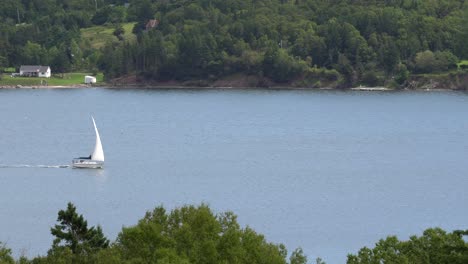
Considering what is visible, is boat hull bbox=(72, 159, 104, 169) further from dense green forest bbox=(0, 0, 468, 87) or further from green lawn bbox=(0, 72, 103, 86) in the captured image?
green lawn bbox=(0, 72, 103, 86)

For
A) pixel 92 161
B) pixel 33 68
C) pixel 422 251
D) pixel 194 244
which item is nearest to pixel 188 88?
pixel 33 68

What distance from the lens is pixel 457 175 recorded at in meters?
83.1

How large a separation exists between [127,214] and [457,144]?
4179 centimetres

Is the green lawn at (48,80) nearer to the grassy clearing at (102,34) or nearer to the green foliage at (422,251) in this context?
the grassy clearing at (102,34)

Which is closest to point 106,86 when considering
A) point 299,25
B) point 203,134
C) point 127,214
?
point 299,25

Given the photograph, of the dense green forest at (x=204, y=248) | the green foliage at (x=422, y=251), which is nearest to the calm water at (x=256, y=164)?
the dense green forest at (x=204, y=248)

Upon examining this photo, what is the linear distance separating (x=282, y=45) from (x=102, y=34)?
28.4 meters

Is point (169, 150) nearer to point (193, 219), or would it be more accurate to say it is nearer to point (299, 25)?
point (193, 219)

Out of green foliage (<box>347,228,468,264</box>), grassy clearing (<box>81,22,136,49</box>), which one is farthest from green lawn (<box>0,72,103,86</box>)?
green foliage (<box>347,228,468,264</box>)

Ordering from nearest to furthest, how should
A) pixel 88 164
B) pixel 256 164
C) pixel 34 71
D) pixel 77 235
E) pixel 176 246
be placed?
pixel 176 246, pixel 77 235, pixel 88 164, pixel 256 164, pixel 34 71

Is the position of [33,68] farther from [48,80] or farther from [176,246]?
[176,246]

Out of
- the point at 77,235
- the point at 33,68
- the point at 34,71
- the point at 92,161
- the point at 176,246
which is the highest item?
the point at 176,246

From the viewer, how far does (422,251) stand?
3775 cm

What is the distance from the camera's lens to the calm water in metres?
64.9
